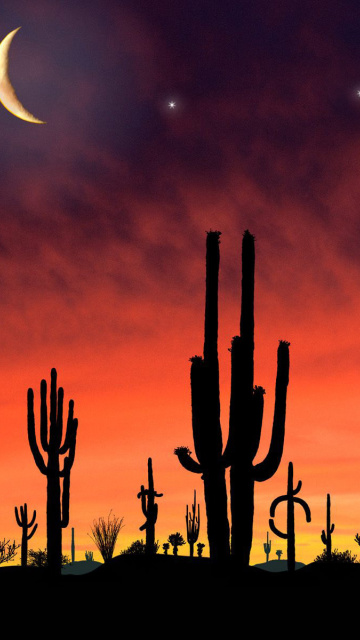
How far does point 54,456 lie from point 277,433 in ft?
32.0

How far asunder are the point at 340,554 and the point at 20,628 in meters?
38.0

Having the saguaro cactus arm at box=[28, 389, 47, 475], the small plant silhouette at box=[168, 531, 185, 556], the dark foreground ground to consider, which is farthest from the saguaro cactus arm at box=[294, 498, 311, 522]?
the small plant silhouette at box=[168, 531, 185, 556]

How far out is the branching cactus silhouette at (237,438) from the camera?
12453 millimetres

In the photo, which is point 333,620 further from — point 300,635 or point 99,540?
point 99,540

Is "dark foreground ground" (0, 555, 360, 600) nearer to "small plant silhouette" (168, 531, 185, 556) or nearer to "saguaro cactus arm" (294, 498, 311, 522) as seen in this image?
"saguaro cactus arm" (294, 498, 311, 522)

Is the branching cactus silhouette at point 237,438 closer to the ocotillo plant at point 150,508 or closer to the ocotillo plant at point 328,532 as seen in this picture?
the ocotillo plant at point 150,508

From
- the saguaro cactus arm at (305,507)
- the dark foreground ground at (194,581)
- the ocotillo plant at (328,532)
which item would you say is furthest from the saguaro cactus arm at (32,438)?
the ocotillo plant at (328,532)

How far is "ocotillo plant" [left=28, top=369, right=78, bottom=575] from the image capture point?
67.3 feet

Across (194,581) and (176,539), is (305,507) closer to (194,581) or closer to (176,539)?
(194,581)

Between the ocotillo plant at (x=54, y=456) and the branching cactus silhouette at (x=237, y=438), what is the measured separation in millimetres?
8164

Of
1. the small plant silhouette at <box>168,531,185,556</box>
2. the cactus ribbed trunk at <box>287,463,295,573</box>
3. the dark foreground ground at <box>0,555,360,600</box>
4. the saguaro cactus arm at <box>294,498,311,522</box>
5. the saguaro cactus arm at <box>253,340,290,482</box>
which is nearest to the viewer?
the dark foreground ground at <box>0,555,360,600</box>

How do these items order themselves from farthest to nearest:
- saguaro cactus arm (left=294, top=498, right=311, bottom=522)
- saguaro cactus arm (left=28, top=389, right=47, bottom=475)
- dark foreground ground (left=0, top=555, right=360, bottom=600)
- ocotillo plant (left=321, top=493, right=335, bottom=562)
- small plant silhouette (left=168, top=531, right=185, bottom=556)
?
small plant silhouette (left=168, top=531, right=185, bottom=556) < ocotillo plant (left=321, top=493, right=335, bottom=562) < saguaro cactus arm (left=294, top=498, right=311, bottom=522) < saguaro cactus arm (left=28, top=389, right=47, bottom=475) < dark foreground ground (left=0, top=555, right=360, bottom=600)

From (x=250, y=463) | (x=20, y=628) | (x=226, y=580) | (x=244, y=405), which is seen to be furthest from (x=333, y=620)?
(x=20, y=628)

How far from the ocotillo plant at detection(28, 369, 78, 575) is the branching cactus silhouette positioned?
8.16 metres
